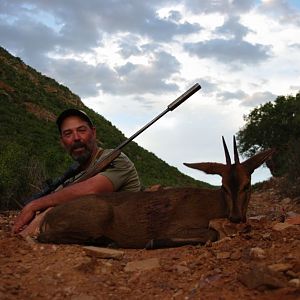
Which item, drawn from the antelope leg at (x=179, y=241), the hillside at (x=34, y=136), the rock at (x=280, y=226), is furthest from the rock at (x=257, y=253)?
the hillside at (x=34, y=136)

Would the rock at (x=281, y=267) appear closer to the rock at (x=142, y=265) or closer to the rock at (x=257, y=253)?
the rock at (x=257, y=253)

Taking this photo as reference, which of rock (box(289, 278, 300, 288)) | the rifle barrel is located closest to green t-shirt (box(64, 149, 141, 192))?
the rifle barrel

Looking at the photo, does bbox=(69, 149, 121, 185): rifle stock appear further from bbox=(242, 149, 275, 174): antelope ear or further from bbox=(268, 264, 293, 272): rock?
bbox=(268, 264, 293, 272): rock

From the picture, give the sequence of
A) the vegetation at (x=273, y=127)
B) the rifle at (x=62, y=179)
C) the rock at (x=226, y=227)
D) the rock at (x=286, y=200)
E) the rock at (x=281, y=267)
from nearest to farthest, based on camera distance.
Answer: the rock at (x=281, y=267) → the rock at (x=226, y=227) → the rifle at (x=62, y=179) → the rock at (x=286, y=200) → the vegetation at (x=273, y=127)

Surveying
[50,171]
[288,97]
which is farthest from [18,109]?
[288,97]

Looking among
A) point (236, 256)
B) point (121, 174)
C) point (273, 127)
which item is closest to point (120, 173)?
point (121, 174)

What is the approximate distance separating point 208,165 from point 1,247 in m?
2.65

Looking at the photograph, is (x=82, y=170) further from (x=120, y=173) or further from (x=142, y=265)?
(x=142, y=265)

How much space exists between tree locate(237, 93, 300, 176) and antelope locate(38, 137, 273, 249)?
34041 millimetres

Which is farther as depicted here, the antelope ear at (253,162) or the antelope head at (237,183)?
the antelope ear at (253,162)

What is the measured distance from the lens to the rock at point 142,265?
18.8ft

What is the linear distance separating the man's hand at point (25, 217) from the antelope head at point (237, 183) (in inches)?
99.1

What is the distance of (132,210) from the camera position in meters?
6.91

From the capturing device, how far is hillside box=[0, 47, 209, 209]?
18.0 metres
